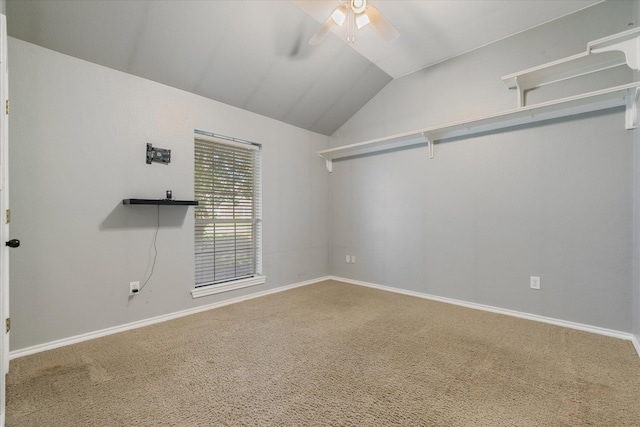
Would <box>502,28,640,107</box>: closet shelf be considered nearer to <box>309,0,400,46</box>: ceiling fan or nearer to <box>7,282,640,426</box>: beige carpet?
<box>309,0,400,46</box>: ceiling fan

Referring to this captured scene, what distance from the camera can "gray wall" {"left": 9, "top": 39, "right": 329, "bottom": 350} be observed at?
7.27 feet

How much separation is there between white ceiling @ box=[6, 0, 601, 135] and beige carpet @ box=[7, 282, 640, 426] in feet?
8.07

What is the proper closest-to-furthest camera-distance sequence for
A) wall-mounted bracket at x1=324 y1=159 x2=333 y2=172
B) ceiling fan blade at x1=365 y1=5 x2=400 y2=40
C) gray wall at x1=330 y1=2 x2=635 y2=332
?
ceiling fan blade at x1=365 y1=5 x2=400 y2=40 < gray wall at x1=330 y1=2 x2=635 y2=332 < wall-mounted bracket at x1=324 y1=159 x2=333 y2=172

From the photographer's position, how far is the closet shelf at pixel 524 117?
2.42 metres

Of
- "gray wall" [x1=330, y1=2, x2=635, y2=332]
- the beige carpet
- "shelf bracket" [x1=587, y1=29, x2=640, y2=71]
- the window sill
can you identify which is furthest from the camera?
the window sill

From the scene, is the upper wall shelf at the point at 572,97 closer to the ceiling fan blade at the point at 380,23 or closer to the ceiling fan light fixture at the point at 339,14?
the ceiling fan blade at the point at 380,23

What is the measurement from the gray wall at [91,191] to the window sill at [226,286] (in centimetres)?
8

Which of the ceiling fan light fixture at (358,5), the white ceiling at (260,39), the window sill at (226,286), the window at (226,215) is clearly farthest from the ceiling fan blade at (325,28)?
the window sill at (226,286)

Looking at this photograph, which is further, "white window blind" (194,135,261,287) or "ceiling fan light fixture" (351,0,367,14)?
"white window blind" (194,135,261,287)

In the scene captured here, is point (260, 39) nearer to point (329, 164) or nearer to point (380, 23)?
point (380, 23)

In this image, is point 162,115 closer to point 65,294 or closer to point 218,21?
point 218,21

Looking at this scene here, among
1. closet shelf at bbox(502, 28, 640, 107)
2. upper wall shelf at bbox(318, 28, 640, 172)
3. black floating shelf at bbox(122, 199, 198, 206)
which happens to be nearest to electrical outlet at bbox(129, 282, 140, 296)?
black floating shelf at bbox(122, 199, 198, 206)

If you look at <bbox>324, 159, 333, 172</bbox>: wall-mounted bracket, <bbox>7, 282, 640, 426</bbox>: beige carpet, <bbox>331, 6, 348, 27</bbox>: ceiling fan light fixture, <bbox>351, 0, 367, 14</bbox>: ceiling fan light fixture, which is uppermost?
<bbox>351, 0, 367, 14</bbox>: ceiling fan light fixture

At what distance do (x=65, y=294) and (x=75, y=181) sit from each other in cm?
93
